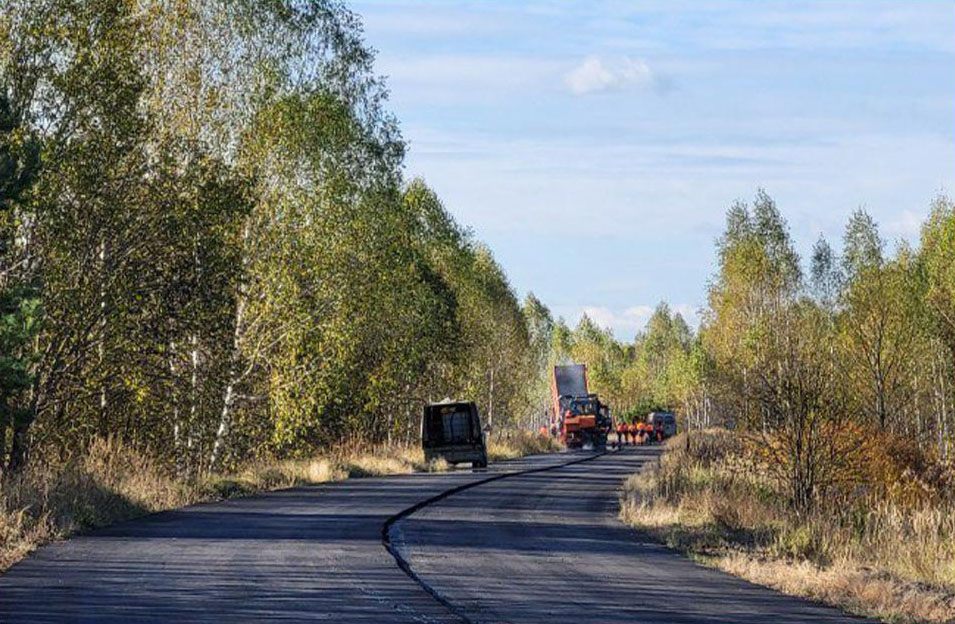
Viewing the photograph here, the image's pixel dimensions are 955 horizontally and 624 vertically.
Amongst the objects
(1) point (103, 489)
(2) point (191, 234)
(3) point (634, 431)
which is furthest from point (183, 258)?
(3) point (634, 431)

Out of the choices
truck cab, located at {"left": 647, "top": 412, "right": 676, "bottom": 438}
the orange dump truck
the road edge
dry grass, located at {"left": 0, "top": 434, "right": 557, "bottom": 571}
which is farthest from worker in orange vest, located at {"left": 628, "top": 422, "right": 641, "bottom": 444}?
dry grass, located at {"left": 0, "top": 434, "right": 557, "bottom": 571}

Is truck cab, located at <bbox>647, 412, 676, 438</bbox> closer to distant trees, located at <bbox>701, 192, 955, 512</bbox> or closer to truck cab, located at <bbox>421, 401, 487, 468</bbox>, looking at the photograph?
distant trees, located at <bbox>701, 192, 955, 512</bbox>

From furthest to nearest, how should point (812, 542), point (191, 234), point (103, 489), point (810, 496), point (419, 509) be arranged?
1. point (191, 234)
2. point (419, 509)
3. point (810, 496)
4. point (103, 489)
5. point (812, 542)

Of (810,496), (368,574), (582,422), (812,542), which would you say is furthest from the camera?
(582,422)

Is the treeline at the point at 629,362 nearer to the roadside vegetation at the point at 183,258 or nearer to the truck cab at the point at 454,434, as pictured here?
the truck cab at the point at 454,434

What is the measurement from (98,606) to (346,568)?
4.03m

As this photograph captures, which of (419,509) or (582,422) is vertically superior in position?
(582,422)

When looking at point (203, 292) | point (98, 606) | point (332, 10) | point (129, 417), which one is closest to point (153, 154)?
point (203, 292)

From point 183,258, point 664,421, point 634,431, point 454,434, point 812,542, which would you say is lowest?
point 812,542

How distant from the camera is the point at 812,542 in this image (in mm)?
20344

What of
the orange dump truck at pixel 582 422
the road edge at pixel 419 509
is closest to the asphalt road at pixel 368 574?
the road edge at pixel 419 509

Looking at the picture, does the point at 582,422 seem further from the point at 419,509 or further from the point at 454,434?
the point at 419,509

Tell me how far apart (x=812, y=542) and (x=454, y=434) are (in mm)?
29651

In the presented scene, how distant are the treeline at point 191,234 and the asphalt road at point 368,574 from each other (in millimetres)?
4263
